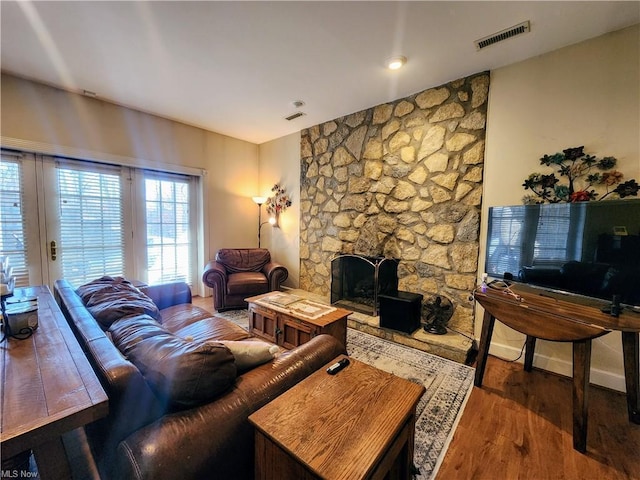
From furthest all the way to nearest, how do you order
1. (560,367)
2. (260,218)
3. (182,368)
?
(260,218) < (560,367) < (182,368)

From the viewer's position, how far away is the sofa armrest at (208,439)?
2.58ft

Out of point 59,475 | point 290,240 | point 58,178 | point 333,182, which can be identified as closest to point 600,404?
point 59,475

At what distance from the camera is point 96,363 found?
1024mm

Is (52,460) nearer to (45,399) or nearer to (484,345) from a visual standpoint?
(45,399)

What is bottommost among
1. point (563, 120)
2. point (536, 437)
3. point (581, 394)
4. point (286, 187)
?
point (536, 437)

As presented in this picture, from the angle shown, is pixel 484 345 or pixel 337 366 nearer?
pixel 337 366

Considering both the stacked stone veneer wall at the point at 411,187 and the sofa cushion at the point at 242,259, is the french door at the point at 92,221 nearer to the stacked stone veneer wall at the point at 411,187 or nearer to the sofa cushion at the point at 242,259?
the sofa cushion at the point at 242,259

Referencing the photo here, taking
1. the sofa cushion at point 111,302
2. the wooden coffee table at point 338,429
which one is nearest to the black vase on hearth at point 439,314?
the wooden coffee table at point 338,429

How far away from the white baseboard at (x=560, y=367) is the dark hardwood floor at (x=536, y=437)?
0.06 metres

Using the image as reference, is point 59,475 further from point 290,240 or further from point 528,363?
point 290,240

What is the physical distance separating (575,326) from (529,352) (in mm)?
882

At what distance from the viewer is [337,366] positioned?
1251 mm

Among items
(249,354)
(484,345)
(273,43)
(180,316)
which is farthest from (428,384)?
(273,43)

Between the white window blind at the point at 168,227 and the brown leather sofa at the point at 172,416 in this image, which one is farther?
the white window blind at the point at 168,227
